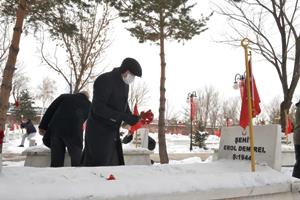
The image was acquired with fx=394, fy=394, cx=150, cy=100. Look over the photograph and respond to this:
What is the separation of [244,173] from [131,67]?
168 centimetres

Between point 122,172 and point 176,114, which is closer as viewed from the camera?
point 122,172

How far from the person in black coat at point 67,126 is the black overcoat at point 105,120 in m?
0.99

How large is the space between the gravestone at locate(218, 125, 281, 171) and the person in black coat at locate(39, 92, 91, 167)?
1.96 m

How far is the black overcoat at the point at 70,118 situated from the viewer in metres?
5.37

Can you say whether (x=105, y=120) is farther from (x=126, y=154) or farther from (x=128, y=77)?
(x=126, y=154)

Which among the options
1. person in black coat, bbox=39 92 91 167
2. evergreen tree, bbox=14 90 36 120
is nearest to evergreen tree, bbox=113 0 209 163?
person in black coat, bbox=39 92 91 167

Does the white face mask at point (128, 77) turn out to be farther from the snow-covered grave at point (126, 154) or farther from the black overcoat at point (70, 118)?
the snow-covered grave at point (126, 154)

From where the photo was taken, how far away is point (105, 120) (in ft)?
14.1

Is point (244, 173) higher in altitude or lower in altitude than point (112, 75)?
lower

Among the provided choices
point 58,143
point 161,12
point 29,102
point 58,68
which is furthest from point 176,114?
point 58,143

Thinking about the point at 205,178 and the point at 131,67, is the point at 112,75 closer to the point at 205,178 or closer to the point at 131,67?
the point at 131,67

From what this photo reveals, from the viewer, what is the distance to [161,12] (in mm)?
13320

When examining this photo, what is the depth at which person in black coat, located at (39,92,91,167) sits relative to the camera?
17.6 feet

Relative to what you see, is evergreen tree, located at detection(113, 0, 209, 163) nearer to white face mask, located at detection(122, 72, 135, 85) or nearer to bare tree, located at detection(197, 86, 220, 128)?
white face mask, located at detection(122, 72, 135, 85)
